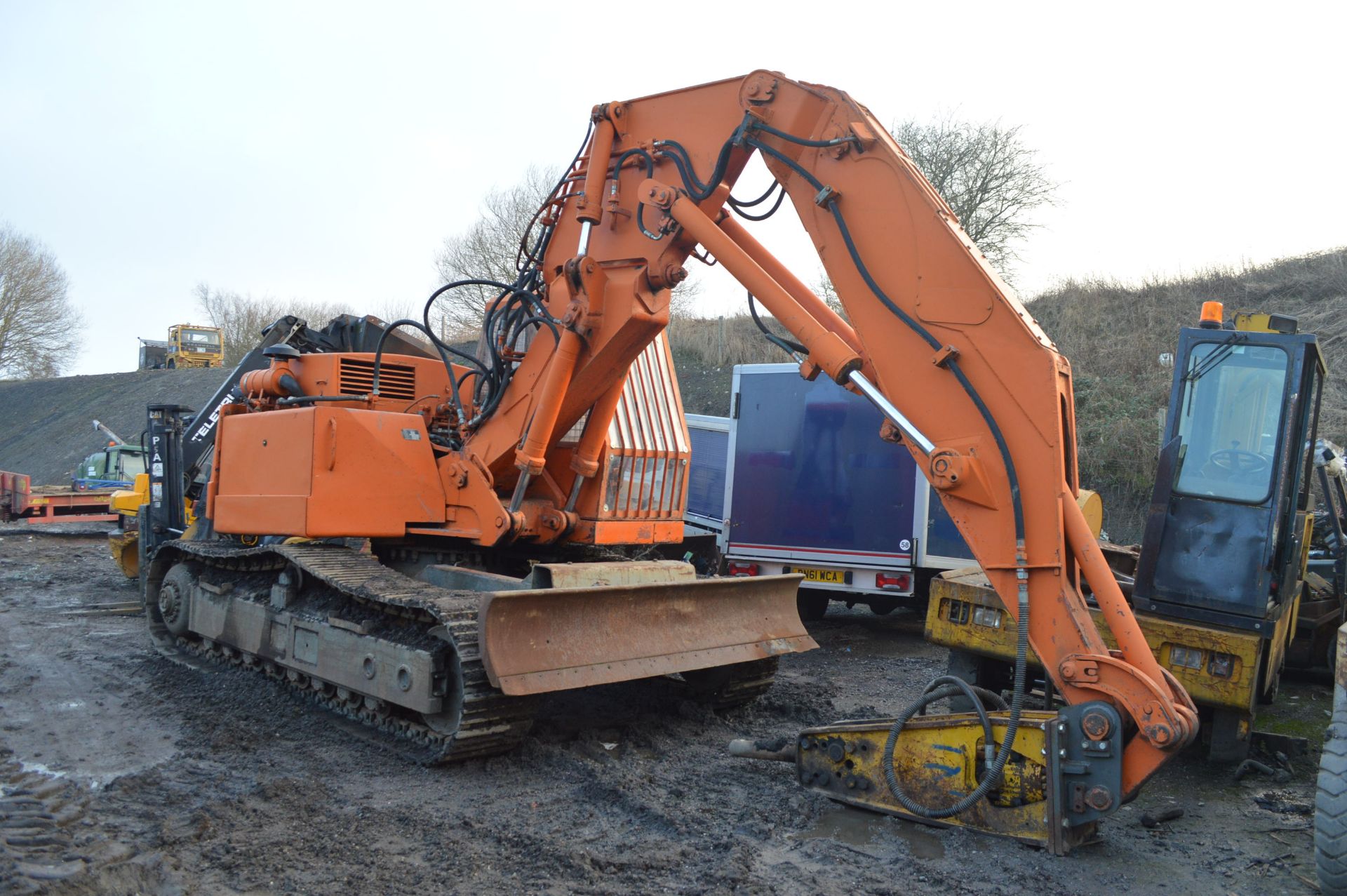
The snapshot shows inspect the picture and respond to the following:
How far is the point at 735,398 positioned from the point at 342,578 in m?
5.51

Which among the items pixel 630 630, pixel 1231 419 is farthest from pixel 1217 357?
pixel 630 630

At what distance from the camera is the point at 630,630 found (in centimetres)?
525

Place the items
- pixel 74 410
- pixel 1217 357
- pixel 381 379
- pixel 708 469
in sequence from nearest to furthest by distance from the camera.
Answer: pixel 1217 357 < pixel 381 379 < pixel 708 469 < pixel 74 410

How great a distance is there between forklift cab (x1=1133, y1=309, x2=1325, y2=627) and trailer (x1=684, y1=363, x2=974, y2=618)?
3.56 metres

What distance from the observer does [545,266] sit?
580cm

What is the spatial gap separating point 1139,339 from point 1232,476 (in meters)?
14.8

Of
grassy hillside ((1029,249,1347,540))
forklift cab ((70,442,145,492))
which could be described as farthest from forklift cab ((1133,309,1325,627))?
forklift cab ((70,442,145,492))

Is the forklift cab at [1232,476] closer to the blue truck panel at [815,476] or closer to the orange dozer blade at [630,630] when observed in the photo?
the orange dozer blade at [630,630]

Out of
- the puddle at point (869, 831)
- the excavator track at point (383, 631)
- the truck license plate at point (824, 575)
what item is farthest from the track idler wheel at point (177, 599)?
the truck license plate at point (824, 575)

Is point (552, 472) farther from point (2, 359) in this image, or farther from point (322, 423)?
point (2, 359)

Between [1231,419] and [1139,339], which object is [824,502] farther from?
[1139,339]

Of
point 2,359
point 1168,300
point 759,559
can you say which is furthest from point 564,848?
point 2,359

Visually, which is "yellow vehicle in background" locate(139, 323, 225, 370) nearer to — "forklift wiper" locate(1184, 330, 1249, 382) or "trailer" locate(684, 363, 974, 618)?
"trailer" locate(684, 363, 974, 618)

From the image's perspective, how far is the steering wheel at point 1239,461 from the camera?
529cm
